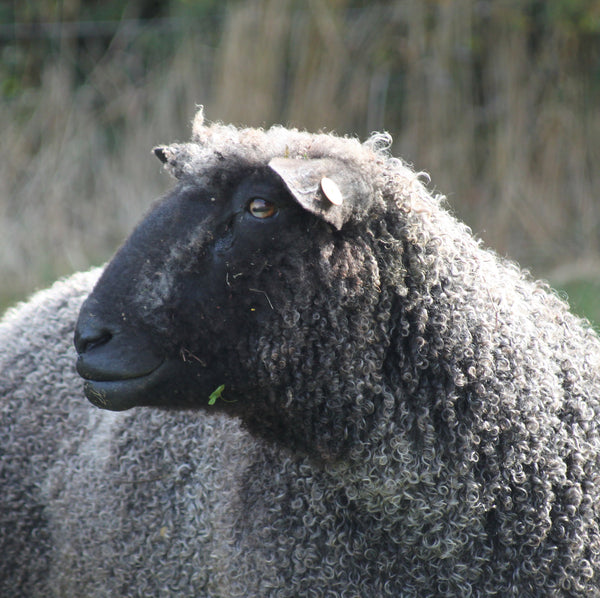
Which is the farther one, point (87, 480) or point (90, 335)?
point (87, 480)

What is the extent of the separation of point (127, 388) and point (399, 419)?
85 cm

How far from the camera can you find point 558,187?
Answer: 8.66 meters

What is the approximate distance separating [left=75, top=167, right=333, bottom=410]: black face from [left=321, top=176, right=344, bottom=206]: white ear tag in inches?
5.5

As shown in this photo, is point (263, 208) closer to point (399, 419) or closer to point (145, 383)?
point (145, 383)

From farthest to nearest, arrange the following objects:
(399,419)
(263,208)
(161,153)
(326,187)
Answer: (161,153) → (399,419) → (263,208) → (326,187)

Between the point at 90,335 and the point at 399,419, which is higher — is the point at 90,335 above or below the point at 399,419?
above

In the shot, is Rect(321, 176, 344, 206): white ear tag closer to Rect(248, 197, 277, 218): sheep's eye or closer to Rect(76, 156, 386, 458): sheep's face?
Rect(76, 156, 386, 458): sheep's face

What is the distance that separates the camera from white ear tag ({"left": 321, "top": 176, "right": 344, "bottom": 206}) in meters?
2.41

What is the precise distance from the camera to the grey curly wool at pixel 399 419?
2.61 metres

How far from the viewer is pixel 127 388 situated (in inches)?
103

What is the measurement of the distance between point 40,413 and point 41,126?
6582mm

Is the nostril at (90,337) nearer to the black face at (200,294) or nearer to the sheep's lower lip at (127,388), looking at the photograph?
the black face at (200,294)

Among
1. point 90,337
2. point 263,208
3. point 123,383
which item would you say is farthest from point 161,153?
point 123,383

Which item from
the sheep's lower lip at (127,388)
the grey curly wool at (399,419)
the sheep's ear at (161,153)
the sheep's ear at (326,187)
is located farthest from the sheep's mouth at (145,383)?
the sheep's ear at (161,153)
